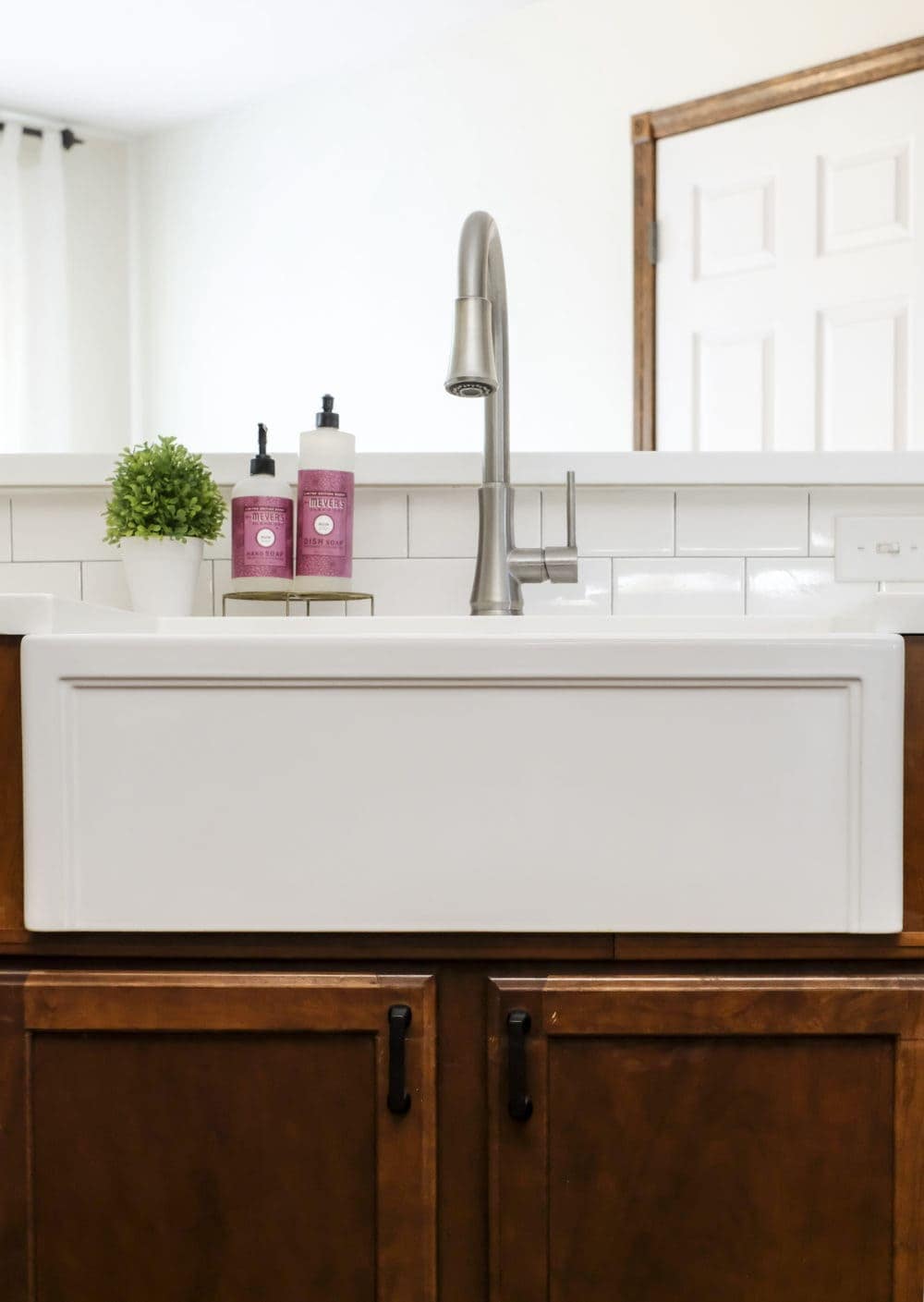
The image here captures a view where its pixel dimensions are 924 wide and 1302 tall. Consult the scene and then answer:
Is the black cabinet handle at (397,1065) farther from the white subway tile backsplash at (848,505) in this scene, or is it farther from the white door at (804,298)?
the white door at (804,298)

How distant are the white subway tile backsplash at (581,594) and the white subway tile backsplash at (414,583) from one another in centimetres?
8

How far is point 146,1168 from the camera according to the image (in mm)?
697

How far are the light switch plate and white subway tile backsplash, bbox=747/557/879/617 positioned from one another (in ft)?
0.05

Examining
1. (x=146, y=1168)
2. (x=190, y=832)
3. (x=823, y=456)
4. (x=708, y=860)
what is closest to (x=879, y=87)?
(x=823, y=456)

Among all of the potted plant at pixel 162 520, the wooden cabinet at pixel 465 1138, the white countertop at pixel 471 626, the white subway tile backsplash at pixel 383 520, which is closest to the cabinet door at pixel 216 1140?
the wooden cabinet at pixel 465 1138

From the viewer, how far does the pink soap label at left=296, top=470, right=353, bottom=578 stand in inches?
40.4

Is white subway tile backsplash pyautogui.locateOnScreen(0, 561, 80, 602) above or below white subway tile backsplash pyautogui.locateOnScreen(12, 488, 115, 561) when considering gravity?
below

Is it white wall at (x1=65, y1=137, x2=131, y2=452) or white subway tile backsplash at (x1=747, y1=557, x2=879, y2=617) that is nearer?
white subway tile backsplash at (x1=747, y1=557, x2=879, y2=617)

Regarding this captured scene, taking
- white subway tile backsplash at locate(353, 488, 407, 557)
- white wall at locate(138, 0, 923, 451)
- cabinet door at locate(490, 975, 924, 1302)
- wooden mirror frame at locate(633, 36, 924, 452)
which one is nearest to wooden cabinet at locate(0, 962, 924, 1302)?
cabinet door at locate(490, 975, 924, 1302)

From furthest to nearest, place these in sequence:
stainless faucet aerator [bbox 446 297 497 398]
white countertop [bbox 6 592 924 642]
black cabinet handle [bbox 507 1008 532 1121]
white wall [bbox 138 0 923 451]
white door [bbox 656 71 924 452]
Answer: white wall [bbox 138 0 923 451], white door [bbox 656 71 924 452], white countertop [bbox 6 592 924 642], stainless faucet aerator [bbox 446 297 497 398], black cabinet handle [bbox 507 1008 532 1121]

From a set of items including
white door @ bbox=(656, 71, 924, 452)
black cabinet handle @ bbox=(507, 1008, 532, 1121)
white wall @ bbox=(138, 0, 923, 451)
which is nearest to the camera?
black cabinet handle @ bbox=(507, 1008, 532, 1121)

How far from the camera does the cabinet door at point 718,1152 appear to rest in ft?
2.25

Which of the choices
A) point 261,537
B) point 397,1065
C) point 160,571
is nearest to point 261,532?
point 261,537

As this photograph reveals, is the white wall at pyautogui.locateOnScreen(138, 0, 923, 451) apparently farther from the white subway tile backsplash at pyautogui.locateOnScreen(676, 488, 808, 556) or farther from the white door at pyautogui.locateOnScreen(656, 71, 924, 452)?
the white subway tile backsplash at pyautogui.locateOnScreen(676, 488, 808, 556)
